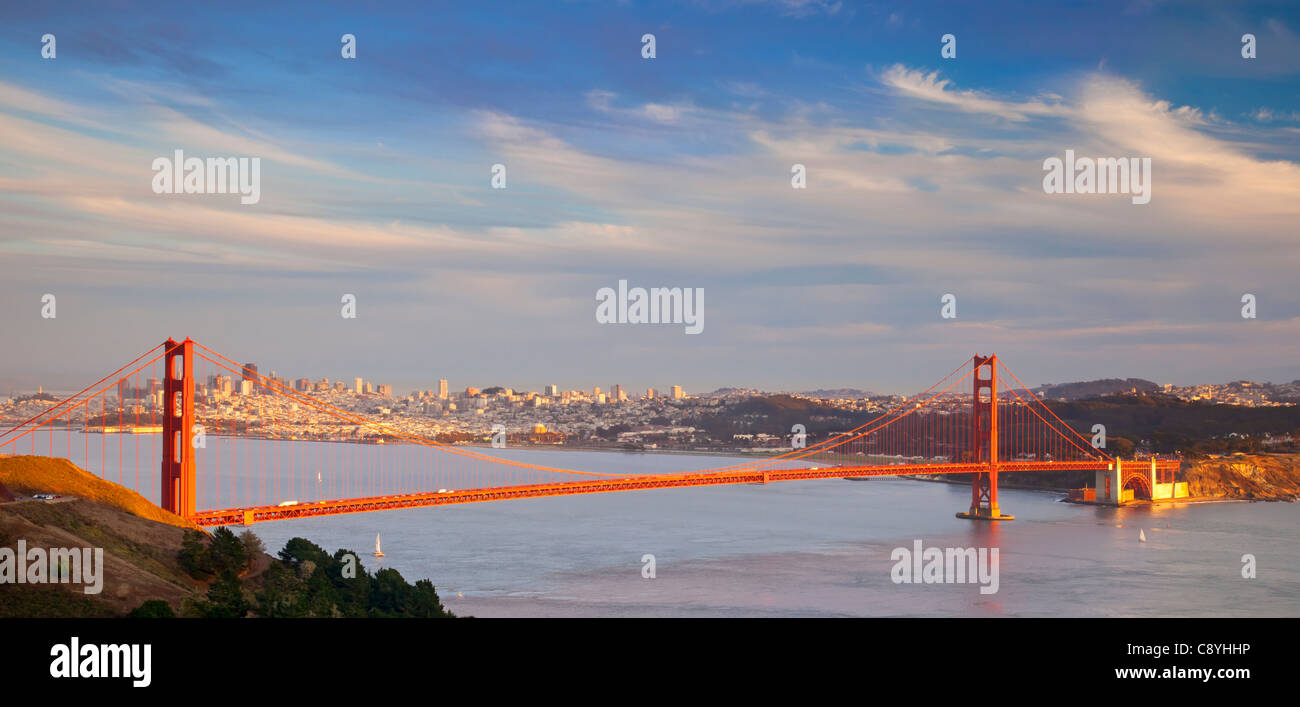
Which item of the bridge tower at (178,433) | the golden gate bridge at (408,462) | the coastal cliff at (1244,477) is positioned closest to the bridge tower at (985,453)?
the golden gate bridge at (408,462)

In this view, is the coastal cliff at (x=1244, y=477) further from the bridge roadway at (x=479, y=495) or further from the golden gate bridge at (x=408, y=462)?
the bridge roadway at (x=479, y=495)

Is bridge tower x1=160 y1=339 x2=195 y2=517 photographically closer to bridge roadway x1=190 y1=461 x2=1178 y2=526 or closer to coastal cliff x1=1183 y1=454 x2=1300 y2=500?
bridge roadway x1=190 y1=461 x2=1178 y2=526

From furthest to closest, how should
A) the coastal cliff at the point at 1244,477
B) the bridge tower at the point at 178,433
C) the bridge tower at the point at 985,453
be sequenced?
the coastal cliff at the point at 1244,477 → the bridge tower at the point at 985,453 → the bridge tower at the point at 178,433

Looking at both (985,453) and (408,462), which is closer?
(985,453)

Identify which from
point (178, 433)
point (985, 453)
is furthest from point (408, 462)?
point (178, 433)

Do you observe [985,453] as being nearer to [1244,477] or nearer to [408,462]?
[1244,477]

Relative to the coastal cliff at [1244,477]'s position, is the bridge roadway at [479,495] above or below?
above
